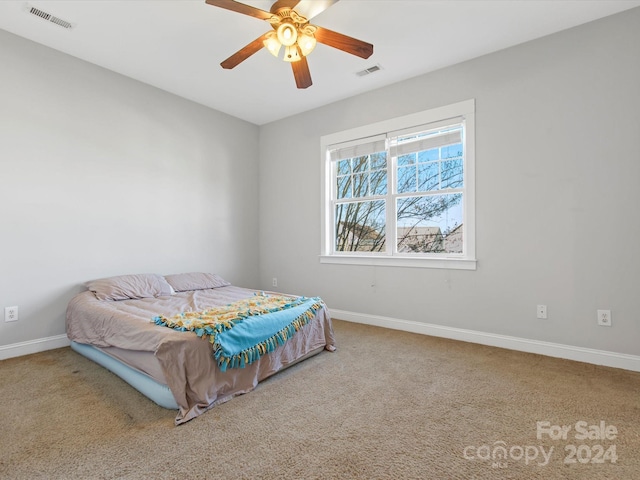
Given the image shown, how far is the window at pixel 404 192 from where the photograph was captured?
3.30 m

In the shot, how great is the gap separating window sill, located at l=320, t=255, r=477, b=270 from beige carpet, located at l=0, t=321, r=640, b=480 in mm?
978

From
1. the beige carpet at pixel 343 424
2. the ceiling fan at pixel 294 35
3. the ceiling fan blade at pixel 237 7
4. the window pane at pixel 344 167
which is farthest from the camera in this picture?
the window pane at pixel 344 167

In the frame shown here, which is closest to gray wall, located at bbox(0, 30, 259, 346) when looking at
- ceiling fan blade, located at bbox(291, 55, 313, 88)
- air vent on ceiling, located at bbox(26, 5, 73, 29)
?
air vent on ceiling, located at bbox(26, 5, 73, 29)

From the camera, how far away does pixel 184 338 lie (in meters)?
1.88

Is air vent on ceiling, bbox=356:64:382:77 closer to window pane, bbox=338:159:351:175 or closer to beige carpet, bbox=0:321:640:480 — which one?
window pane, bbox=338:159:351:175

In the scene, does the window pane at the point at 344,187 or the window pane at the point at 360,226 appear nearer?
the window pane at the point at 360,226

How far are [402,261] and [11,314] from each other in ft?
12.0

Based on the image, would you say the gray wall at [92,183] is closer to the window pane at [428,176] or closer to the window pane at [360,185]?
the window pane at [360,185]

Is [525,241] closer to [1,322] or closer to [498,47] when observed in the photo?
[498,47]

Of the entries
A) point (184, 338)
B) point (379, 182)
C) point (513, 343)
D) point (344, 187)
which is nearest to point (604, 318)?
point (513, 343)

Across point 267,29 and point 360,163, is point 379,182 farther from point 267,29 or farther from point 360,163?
point 267,29

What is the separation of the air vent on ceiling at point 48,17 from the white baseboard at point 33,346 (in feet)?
8.88

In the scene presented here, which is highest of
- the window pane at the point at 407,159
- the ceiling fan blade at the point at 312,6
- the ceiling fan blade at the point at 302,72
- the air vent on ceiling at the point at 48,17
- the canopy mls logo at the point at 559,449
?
the air vent on ceiling at the point at 48,17

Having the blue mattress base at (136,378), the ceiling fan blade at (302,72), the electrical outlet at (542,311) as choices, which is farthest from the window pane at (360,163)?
the blue mattress base at (136,378)
